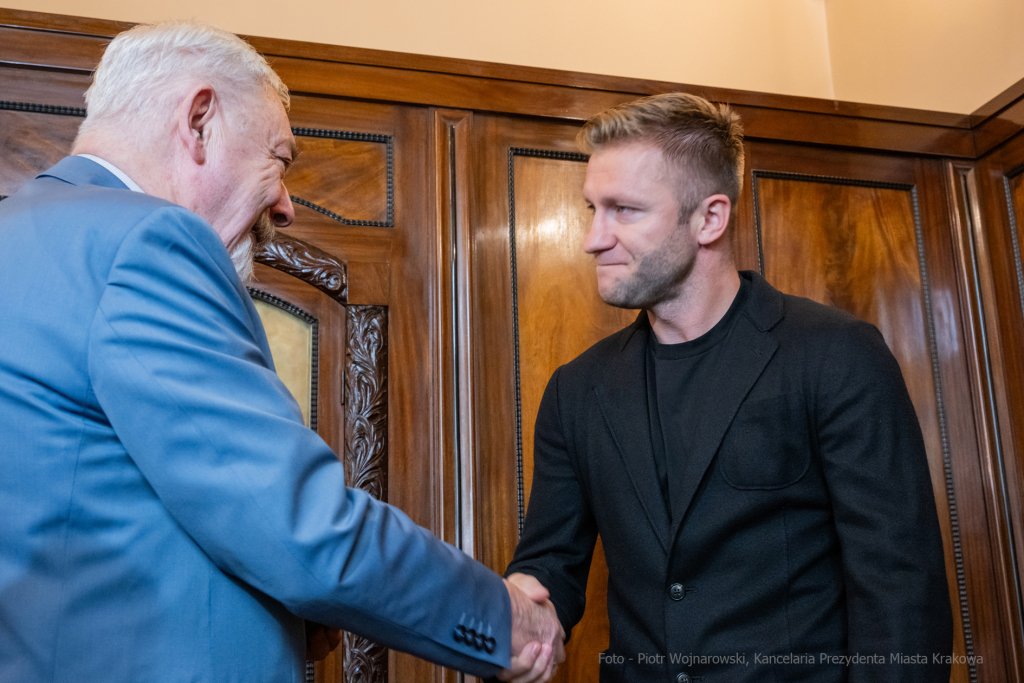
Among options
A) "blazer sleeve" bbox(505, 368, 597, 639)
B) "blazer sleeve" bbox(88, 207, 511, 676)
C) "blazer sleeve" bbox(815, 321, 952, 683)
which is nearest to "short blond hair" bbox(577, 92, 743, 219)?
"blazer sleeve" bbox(815, 321, 952, 683)

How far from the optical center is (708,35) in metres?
3.61

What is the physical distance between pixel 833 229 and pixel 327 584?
2.58 metres

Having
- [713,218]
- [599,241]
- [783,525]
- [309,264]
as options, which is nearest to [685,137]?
[713,218]

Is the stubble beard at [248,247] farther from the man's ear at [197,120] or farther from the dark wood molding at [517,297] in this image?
the dark wood molding at [517,297]

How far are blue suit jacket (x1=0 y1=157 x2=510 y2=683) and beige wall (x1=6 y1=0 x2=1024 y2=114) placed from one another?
215cm

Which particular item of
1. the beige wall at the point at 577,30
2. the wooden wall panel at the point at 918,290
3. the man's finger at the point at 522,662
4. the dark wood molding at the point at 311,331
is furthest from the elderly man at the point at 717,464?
the beige wall at the point at 577,30

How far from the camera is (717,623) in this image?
1660 millimetres

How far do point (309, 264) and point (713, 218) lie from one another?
50.2 inches

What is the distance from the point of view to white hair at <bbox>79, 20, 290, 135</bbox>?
142cm

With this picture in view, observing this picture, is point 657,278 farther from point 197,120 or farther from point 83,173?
point 83,173

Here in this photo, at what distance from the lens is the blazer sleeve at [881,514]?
153cm

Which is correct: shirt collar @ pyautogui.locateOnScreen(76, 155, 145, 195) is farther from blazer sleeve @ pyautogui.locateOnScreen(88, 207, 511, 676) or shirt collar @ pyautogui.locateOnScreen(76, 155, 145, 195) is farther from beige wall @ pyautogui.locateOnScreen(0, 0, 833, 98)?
beige wall @ pyautogui.locateOnScreen(0, 0, 833, 98)

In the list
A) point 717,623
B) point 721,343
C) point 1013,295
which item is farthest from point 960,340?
point 717,623

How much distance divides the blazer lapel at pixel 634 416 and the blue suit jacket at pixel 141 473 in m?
0.75
